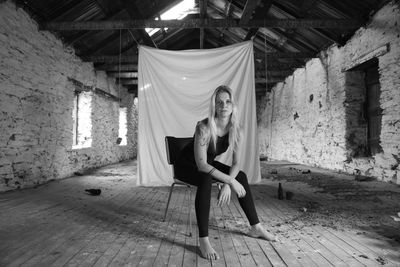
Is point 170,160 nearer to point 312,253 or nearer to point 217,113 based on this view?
point 217,113

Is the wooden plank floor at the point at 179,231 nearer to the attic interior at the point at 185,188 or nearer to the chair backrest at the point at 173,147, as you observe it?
the attic interior at the point at 185,188

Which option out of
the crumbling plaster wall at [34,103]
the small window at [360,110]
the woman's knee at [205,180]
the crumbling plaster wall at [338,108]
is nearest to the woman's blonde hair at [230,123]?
the woman's knee at [205,180]

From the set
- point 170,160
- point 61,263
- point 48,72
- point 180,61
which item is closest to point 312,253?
point 170,160

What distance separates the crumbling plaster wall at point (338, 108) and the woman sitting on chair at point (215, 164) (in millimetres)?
3227

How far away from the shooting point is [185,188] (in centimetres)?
392

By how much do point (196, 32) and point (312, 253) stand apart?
691 cm

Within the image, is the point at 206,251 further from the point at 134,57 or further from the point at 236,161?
the point at 134,57

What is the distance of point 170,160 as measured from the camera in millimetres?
2139

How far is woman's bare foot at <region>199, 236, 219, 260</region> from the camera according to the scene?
1.51 m

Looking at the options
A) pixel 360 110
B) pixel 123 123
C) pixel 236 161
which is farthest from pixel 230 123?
pixel 123 123

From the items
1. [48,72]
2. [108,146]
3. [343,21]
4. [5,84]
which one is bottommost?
[108,146]

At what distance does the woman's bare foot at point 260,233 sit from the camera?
1.77m

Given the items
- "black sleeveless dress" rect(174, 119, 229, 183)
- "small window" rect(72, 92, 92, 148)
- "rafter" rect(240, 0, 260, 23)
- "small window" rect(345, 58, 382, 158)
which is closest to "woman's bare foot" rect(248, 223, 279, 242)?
"black sleeveless dress" rect(174, 119, 229, 183)

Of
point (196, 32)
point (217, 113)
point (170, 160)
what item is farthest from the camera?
point (196, 32)
